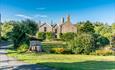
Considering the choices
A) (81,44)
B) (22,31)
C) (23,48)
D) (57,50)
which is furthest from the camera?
(22,31)

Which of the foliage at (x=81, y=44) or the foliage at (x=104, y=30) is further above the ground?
the foliage at (x=104, y=30)

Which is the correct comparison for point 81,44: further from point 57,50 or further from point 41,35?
point 41,35

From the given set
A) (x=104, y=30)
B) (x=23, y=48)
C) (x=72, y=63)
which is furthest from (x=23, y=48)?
(x=104, y=30)

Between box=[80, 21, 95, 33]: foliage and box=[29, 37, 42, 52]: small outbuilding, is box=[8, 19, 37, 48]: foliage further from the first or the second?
box=[80, 21, 95, 33]: foliage

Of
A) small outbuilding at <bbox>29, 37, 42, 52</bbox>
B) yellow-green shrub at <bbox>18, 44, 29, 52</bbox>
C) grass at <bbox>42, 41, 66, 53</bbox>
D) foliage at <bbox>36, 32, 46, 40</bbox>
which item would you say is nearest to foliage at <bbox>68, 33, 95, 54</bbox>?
grass at <bbox>42, 41, 66, 53</bbox>

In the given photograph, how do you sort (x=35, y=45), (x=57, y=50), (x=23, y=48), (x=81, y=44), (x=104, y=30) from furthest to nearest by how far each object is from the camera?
(x=104, y=30), (x=81, y=44), (x=35, y=45), (x=23, y=48), (x=57, y=50)

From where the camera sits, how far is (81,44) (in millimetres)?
17969

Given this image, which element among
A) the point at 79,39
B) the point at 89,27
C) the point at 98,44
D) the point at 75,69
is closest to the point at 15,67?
the point at 75,69

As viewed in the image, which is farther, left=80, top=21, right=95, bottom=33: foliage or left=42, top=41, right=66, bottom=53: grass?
left=80, top=21, right=95, bottom=33: foliage

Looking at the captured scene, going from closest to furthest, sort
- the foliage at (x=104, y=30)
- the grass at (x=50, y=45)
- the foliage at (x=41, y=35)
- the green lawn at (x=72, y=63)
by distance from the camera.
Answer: the green lawn at (x=72, y=63) < the grass at (x=50, y=45) < the foliage at (x=41, y=35) < the foliage at (x=104, y=30)

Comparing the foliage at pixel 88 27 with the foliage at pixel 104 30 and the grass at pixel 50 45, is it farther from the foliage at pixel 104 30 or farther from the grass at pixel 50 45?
the grass at pixel 50 45

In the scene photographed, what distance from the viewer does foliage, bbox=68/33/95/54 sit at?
17797 mm

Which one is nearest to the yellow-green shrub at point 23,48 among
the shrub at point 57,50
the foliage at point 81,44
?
the shrub at point 57,50

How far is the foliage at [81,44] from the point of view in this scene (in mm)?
17797
